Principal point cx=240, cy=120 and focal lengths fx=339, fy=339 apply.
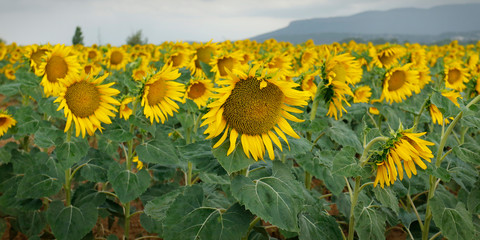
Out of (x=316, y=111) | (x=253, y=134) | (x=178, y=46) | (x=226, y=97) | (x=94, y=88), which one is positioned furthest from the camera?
(x=178, y=46)

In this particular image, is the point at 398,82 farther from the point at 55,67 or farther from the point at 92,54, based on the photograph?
the point at 92,54

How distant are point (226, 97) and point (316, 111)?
1274 mm

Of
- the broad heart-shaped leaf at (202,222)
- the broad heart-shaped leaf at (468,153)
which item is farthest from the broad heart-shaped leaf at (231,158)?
the broad heart-shaped leaf at (468,153)

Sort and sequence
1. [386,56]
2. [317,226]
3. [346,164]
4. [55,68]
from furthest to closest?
[386,56]
[55,68]
[317,226]
[346,164]

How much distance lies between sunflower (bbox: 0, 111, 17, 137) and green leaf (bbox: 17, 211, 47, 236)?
698mm

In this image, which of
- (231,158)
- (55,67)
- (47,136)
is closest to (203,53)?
(55,67)

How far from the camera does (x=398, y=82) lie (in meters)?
3.33

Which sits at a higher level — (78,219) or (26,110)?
(26,110)

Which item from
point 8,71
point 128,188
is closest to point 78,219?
point 128,188

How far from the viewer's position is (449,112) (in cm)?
208

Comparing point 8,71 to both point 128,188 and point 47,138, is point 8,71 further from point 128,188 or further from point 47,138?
point 128,188

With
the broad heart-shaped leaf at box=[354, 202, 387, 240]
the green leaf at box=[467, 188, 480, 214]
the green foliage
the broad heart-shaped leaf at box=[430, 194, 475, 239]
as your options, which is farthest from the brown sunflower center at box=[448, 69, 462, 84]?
the green foliage

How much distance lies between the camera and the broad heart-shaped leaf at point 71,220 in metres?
2.31

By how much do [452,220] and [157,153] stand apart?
76.0 inches
